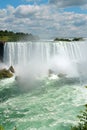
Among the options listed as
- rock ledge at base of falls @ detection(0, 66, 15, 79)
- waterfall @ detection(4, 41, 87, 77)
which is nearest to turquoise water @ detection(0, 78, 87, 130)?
rock ledge at base of falls @ detection(0, 66, 15, 79)

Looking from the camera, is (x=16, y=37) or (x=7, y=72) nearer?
(x=7, y=72)

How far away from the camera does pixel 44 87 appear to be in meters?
32.3

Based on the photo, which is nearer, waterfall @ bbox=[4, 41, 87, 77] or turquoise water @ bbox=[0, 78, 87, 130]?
turquoise water @ bbox=[0, 78, 87, 130]

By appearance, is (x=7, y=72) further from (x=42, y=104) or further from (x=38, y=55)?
(x=42, y=104)

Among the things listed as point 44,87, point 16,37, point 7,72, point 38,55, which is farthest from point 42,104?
point 16,37

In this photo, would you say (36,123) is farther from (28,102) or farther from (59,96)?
(59,96)

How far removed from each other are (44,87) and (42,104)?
6906 millimetres

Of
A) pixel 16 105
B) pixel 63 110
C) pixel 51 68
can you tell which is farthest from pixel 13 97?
pixel 51 68

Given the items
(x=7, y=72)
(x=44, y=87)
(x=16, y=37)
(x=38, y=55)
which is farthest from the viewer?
(x=16, y=37)

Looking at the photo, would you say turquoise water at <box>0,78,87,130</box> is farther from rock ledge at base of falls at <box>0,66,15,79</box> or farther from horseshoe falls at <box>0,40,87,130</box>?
rock ledge at base of falls at <box>0,66,15,79</box>

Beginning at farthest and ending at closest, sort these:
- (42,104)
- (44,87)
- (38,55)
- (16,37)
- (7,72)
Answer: (16,37) < (38,55) < (7,72) < (44,87) < (42,104)

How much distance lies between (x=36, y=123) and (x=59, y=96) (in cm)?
727

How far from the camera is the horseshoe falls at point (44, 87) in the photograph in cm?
2166

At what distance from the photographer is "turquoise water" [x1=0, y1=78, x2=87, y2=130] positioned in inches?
821
